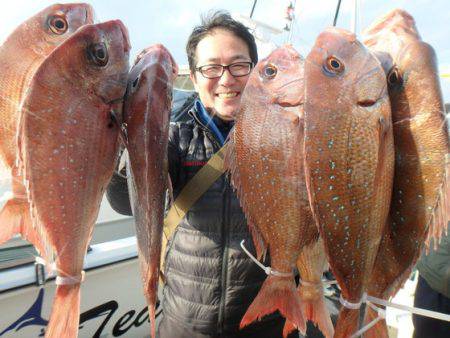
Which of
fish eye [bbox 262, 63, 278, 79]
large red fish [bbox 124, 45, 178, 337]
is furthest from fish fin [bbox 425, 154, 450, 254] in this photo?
large red fish [bbox 124, 45, 178, 337]

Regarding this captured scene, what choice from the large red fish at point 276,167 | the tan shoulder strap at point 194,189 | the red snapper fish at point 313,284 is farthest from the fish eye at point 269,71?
the red snapper fish at point 313,284

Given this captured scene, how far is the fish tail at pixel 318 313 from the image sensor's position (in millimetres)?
1487

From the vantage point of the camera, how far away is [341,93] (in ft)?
4.10

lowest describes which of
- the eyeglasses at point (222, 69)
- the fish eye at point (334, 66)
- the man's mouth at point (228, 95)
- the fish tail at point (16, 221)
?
the fish tail at point (16, 221)

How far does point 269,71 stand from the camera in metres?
1.48

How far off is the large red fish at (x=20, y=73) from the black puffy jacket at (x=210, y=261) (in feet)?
2.16

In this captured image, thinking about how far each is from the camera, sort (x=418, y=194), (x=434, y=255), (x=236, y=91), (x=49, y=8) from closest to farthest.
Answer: (x=418, y=194)
(x=49, y=8)
(x=236, y=91)
(x=434, y=255)

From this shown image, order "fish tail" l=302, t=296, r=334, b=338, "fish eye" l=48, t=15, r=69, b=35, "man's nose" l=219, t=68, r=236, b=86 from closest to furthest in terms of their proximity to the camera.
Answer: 1. "fish eye" l=48, t=15, r=69, b=35
2. "fish tail" l=302, t=296, r=334, b=338
3. "man's nose" l=219, t=68, r=236, b=86

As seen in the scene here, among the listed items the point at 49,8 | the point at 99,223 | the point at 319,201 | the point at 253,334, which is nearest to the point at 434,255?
the point at 253,334

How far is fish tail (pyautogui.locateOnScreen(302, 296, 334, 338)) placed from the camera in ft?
4.88

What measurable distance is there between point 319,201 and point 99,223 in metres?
4.00

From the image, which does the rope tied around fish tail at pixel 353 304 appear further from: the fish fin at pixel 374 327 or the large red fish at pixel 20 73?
the large red fish at pixel 20 73

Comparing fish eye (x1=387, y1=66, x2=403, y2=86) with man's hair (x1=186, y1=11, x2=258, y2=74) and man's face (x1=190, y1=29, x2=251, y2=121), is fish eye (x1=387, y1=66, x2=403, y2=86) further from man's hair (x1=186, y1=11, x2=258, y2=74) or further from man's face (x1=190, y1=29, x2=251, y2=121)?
man's hair (x1=186, y1=11, x2=258, y2=74)

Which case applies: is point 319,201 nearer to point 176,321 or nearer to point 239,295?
point 239,295
